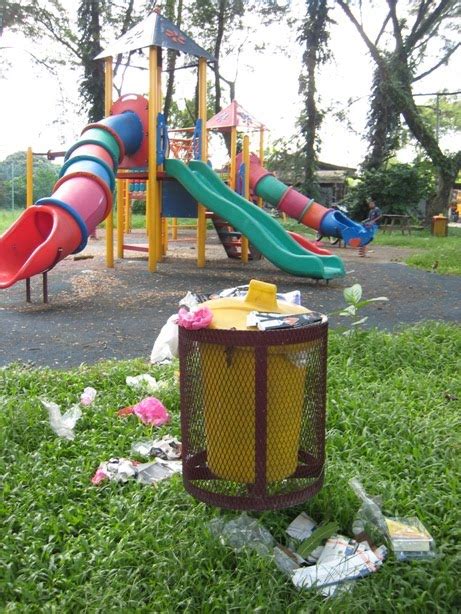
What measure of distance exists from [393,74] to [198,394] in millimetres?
21456

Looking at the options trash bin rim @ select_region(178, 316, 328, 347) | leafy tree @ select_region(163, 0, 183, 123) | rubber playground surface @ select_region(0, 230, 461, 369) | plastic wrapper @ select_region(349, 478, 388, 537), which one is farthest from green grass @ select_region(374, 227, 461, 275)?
leafy tree @ select_region(163, 0, 183, 123)

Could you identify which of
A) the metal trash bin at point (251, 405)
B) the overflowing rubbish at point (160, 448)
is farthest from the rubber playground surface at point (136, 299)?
the metal trash bin at point (251, 405)

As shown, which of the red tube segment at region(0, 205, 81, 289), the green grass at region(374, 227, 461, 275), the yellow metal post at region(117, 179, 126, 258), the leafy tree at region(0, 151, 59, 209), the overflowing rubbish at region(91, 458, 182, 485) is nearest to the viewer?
the overflowing rubbish at region(91, 458, 182, 485)

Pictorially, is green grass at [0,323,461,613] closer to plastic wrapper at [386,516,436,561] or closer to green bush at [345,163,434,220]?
plastic wrapper at [386,516,436,561]

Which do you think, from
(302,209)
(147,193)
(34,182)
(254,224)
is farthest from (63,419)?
(34,182)

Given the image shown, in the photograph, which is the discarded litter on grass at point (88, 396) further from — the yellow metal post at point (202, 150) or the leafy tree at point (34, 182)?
the leafy tree at point (34, 182)

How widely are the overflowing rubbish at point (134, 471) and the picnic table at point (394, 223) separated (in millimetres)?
18492

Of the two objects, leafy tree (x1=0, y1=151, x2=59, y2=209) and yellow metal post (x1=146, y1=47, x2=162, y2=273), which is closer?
yellow metal post (x1=146, y1=47, x2=162, y2=273)

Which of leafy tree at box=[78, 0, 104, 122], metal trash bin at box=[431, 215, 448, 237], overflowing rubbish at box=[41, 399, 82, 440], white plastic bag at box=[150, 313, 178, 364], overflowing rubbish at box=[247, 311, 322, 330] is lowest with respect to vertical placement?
overflowing rubbish at box=[41, 399, 82, 440]

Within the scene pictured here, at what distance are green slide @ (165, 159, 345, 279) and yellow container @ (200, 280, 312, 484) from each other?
616cm

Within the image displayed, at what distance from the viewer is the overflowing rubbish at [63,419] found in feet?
10.2

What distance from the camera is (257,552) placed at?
2.10 metres

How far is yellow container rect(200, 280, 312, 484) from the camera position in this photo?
2.17m

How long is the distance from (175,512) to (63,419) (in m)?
1.09
